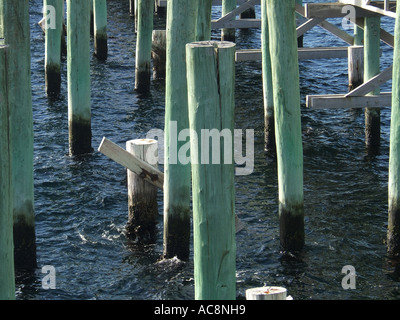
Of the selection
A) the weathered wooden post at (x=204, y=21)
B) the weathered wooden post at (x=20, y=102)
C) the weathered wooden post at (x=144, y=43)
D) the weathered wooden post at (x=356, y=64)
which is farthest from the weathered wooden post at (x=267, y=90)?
the weathered wooden post at (x=20, y=102)

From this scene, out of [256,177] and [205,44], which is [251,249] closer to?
[256,177]

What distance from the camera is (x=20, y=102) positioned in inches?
415

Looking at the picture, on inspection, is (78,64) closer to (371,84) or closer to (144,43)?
(144,43)

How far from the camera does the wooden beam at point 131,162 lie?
35.8 feet

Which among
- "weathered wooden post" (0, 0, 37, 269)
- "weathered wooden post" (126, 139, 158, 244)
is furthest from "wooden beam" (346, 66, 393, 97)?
"weathered wooden post" (0, 0, 37, 269)

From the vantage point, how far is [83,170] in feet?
50.5

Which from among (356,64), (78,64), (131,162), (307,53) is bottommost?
(131,162)

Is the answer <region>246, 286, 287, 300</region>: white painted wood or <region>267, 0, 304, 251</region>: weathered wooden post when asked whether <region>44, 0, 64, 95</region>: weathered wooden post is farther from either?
<region>246, 286, 287, 300</region>: white painted wood

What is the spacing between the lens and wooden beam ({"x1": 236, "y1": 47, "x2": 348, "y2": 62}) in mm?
17516

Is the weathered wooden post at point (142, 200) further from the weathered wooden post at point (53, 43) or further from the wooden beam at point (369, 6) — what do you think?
the weathered wooden post at point (53, 43)

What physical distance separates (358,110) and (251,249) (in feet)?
25.0

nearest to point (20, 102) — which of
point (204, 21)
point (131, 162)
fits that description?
point (131, 162)

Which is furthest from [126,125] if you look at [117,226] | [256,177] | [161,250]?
[161,250]

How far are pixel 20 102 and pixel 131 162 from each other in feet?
5.34
